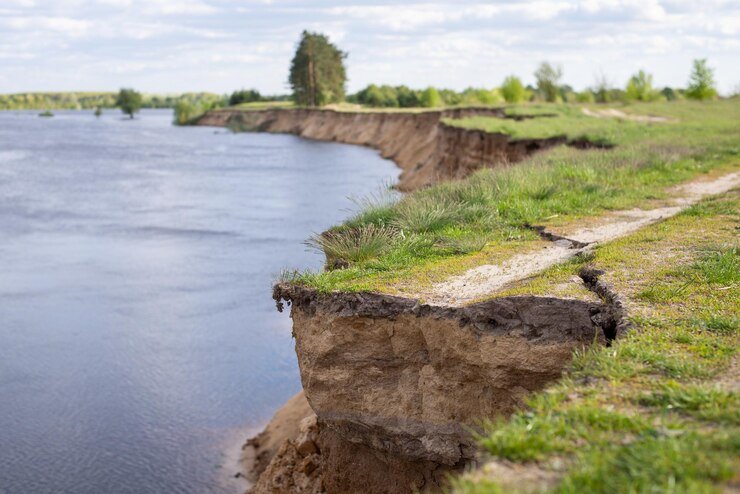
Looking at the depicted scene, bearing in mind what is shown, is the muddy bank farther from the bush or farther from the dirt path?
the bush

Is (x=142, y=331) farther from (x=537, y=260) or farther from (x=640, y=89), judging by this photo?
(x=640, y=89)

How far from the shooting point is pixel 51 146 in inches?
2598

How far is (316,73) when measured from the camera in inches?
3629

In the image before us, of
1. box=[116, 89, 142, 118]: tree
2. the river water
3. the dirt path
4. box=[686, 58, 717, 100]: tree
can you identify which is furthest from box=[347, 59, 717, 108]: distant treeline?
box=[116, 89, 142, 118]: tree

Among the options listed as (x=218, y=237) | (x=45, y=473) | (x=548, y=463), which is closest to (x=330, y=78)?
(x=218, y=237)

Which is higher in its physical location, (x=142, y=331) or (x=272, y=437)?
(x=142, y=331)

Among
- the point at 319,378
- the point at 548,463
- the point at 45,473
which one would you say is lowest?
the point at 45,473

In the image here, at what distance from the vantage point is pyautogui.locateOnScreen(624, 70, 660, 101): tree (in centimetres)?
5866

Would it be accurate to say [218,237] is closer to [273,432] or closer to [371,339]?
[273,432]

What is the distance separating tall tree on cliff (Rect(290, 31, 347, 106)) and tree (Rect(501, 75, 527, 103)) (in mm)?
32557

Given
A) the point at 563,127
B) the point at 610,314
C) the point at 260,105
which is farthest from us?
the point at 260,105

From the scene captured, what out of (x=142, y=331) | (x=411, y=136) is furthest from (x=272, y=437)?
(x=411, y=136)

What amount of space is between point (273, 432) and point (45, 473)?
3.34m

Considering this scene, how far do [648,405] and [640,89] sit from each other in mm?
60290
